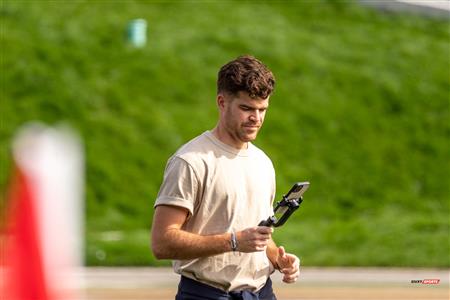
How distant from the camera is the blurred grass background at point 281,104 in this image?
17.8m

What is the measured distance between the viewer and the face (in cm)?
411

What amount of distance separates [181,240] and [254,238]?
0.84 feet

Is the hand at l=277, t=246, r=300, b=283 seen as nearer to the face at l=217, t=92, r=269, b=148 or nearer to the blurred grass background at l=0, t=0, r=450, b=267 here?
the face at l=217, t=92, r=269, b=148

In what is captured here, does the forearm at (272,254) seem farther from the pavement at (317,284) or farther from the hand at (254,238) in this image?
the pavement at (317,284)

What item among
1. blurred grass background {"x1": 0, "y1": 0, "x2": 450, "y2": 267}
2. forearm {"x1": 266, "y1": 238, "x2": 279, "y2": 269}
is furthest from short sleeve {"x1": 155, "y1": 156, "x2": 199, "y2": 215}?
blurred grass background {"x1": 0, "y1": 0, "x2": 450, "y2": 267}

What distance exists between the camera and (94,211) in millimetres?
18672

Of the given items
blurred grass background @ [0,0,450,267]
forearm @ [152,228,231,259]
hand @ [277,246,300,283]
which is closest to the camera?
forearm @ [152,228,231,259]

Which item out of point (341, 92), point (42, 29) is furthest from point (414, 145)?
point (42, 29)

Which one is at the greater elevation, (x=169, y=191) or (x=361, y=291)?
(x=169, y=191)

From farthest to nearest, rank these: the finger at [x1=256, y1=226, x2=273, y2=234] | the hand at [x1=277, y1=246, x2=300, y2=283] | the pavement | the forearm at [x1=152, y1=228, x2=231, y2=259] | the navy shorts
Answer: the pavement
the hand at [x1=277, y1=246, x2=300, y2=283]
the navy shorts
the forearm at [x1=152, y1=228, x2=231, y2=259]
the finger at [x1=256, y1=226, x2=273, y2=234]

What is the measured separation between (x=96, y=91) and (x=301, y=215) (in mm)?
5090

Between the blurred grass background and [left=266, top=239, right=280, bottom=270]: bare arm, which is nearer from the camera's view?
[left=266, top=239, right=280, bottom=270]: bare arm

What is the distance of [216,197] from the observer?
4.13 meters

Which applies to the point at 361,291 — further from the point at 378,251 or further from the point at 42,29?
the point at 42,29
